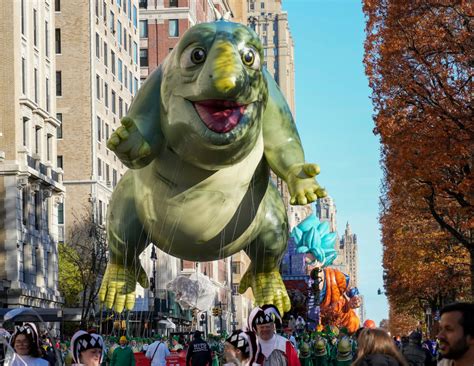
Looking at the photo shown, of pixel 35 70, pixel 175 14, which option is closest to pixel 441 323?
pixel 35 70

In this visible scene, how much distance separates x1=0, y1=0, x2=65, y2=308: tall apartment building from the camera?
38.2 meters

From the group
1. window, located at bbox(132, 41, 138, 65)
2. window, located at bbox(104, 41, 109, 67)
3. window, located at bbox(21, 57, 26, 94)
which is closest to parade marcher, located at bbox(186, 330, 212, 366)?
window, located at bbox(21, 57, 26, 94)

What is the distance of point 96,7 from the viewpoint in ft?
175

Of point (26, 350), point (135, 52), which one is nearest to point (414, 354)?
point (26, 350)

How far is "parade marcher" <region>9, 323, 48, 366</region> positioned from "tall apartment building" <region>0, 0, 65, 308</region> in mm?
28360

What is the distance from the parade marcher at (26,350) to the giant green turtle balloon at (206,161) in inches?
49.2

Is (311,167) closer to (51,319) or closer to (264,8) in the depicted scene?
(51,319)

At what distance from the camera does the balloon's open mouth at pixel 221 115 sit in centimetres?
789

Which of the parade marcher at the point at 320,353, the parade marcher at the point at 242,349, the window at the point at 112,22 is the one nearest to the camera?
the parade marcher at the point at 242,349

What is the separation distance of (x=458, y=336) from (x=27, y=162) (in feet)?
115

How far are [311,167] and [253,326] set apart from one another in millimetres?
1594

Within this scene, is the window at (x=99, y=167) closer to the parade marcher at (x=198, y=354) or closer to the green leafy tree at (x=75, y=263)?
the green leafy tree at (x=75, y=263)

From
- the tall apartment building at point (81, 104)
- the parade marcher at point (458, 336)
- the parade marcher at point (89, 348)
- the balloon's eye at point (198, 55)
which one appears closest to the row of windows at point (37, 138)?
the tall apartment building at point (81, 104)

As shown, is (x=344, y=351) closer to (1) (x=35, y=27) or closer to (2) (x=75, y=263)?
(1) (x=35, y=27)
